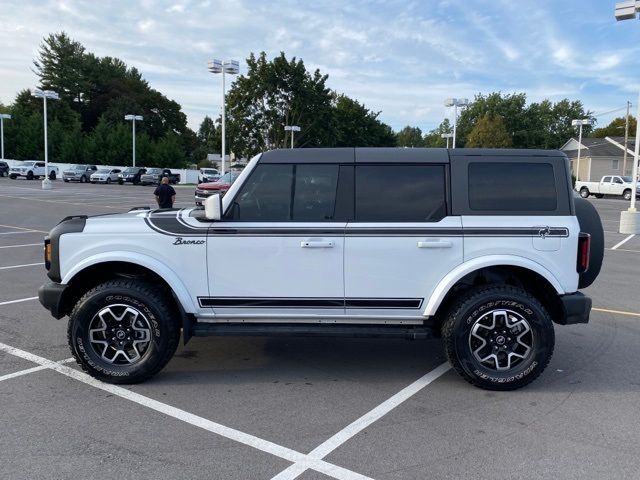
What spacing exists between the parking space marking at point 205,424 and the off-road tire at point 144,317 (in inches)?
5.6

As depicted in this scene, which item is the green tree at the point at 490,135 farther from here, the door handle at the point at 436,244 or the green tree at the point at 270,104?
the door handle at the point at 436,244

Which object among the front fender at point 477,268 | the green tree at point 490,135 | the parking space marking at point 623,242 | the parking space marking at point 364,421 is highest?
the green tree at point 490,135

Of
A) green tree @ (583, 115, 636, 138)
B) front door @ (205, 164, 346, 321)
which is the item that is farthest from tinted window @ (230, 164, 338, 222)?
green tree @ (583, 115, 636, 138)

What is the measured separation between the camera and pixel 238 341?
5.98 m

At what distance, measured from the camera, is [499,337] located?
15.2 feet

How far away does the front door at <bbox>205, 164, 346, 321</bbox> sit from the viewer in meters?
4.58

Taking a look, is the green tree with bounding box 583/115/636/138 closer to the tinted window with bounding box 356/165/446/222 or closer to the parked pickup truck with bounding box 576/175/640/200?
the parked pickup truck with bounding box 576/175/640/200

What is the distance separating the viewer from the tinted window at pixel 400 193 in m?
4.65

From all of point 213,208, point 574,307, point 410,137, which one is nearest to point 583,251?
point 574,307

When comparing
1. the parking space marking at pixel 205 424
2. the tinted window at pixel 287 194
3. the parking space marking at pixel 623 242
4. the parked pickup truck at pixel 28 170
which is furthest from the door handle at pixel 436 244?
the parked pickup truck at pixel 28 170

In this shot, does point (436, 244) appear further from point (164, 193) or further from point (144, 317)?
point (164, 193)

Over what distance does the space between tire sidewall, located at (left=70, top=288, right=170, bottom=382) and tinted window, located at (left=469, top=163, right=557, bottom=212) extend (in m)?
2.77

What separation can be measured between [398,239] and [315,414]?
1.52 metres

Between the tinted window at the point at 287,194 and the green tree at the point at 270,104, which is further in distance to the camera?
the green tree at the point at 270,104
